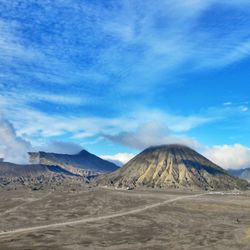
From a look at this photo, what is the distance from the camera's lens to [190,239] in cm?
10700

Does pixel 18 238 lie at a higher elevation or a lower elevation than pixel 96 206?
lower

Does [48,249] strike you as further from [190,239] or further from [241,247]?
[241,247]

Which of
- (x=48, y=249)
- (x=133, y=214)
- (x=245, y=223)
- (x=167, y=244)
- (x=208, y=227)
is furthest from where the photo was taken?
(x=133, y=214)

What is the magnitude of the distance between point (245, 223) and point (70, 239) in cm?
6927

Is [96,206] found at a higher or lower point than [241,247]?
higher

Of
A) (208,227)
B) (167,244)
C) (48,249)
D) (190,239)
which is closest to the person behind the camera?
(48,249)

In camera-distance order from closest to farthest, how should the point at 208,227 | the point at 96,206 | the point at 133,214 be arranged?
the point at 208,227 < the point at 133,214 < the point at 96,206

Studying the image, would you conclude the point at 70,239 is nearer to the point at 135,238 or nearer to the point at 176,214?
the point at 135,238

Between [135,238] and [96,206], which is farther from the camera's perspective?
[96,206]

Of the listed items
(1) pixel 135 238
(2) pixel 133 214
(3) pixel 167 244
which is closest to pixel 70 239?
(1) pixel 135 238

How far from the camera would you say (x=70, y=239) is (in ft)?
343

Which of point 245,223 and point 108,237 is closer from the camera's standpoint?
point 108,237

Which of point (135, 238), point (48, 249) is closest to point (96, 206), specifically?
point (135, 238)

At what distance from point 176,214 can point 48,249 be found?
81645mm
